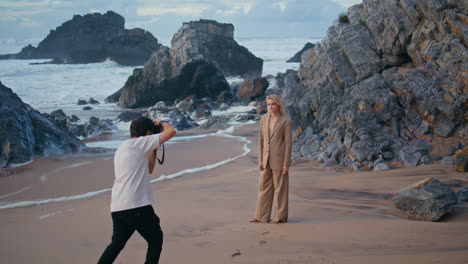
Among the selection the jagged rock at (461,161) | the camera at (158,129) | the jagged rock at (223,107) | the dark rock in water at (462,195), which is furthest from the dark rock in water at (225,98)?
the camera at (158,129)

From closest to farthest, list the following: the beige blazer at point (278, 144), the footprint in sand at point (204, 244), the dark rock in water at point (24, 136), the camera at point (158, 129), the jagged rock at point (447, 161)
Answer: the camera at point (158, 129), the footprint in sand at point (204, 244), the beige blazer at point (278, 144), the jagged rock at point (447, 161), the dark rock in water at point (24, 136)

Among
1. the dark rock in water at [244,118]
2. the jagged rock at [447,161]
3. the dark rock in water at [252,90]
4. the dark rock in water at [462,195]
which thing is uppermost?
the dark rock in water at [252,90]

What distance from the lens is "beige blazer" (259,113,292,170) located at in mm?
6270

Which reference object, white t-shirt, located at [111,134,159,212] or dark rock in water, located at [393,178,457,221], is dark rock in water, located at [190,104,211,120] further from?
white t-shirt, located at [111,134,159,212]

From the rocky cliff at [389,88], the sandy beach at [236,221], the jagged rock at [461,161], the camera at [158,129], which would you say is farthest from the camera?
the rocky cliff at [389,88]

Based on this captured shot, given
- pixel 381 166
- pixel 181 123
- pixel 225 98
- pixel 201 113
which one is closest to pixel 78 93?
pixel 225 98

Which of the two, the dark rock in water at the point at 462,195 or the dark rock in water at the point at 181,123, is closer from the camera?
the dark rock in water at the point at 462,195

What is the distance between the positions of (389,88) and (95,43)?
226 ft

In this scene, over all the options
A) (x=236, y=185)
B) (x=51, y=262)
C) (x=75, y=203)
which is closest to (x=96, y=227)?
(x=51, y=262)

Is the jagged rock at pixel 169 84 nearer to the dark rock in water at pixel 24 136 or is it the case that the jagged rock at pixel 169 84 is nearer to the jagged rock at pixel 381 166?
the dark rock in water at pixel 24 136

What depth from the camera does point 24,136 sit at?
43.7 feet

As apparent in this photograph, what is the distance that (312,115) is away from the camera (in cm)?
1312

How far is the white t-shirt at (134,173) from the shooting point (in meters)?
4.18

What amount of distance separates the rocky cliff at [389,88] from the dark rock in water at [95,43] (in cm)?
5128
